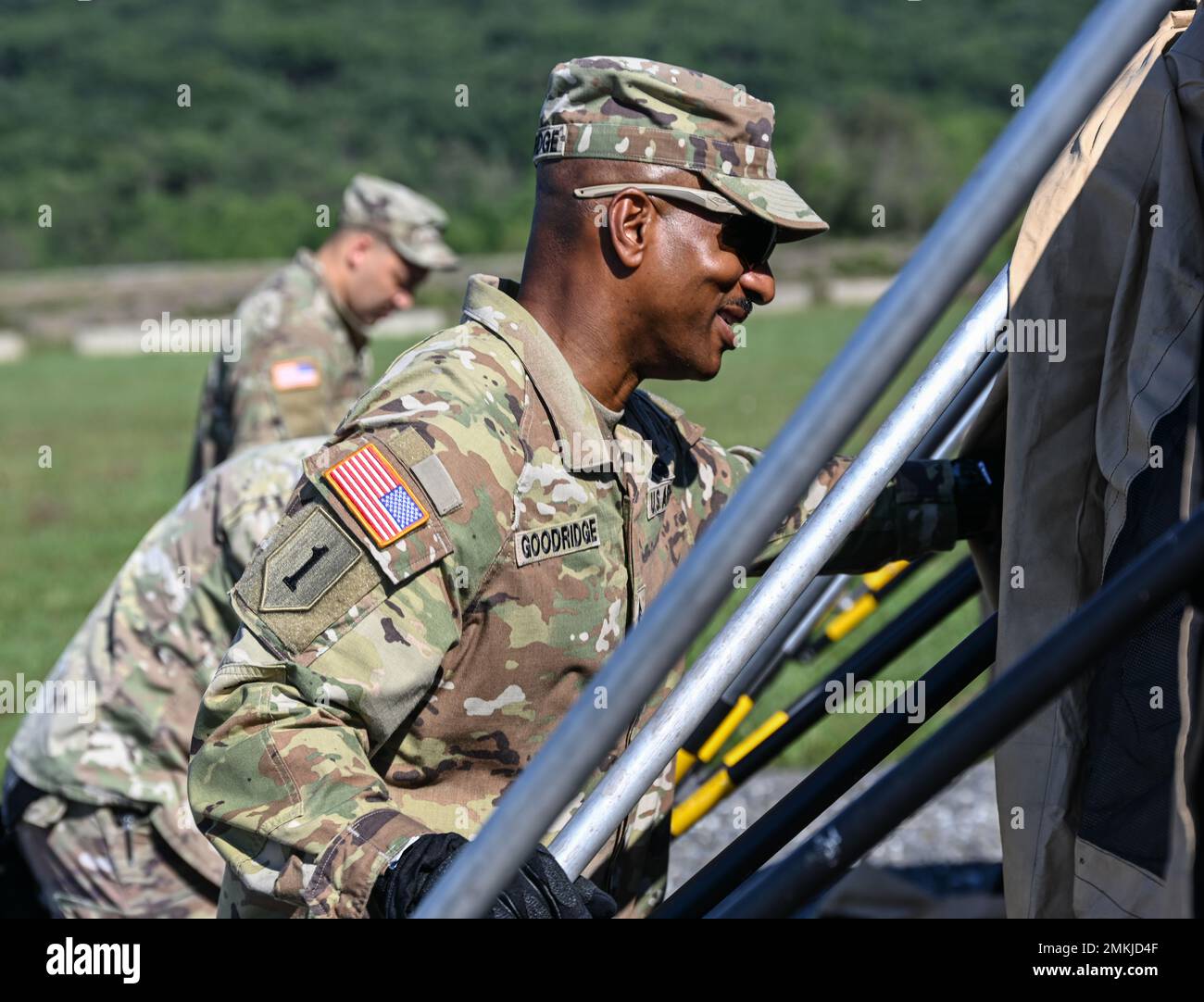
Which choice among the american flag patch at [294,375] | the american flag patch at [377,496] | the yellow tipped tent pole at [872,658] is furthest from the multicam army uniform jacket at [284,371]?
the american flag patch at [377,496]

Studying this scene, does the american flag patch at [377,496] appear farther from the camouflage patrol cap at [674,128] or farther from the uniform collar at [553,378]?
the camouflage patrol cap at [674,128]

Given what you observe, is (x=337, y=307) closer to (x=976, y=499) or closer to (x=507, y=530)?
(x=976, y=499)

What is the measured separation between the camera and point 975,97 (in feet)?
233

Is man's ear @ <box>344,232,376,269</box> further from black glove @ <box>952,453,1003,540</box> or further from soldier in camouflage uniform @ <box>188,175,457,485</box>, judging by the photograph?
black glove @ <box>952,453,1003,540</box>

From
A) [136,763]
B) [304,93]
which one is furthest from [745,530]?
[304,93]

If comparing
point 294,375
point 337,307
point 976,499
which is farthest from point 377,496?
point 337,307

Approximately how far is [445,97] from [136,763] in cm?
6818

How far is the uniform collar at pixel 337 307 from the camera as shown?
6234mm

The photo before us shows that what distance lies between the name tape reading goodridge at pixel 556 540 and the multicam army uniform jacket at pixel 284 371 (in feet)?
10.8

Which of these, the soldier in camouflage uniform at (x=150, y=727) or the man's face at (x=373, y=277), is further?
the man's face at (x=373, y=277)

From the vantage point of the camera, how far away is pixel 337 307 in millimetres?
6246

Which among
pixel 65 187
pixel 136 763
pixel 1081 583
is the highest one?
pixel 1081 583

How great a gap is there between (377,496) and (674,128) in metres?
0.74
